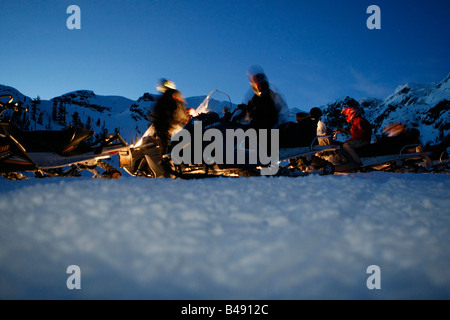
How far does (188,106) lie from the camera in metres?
140

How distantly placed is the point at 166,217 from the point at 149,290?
414 millimetres

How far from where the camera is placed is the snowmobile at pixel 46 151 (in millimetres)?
3355

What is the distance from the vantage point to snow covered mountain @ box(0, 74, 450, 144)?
11612 centimetres

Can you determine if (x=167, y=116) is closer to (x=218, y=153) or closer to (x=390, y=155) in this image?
(x=218, y=153)

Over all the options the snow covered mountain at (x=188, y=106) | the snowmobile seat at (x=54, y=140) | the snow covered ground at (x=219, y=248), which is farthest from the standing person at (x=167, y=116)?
the snow covered mountain at (x=188, y=106)

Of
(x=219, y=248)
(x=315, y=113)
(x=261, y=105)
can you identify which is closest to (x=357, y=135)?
(x=315, y=113)

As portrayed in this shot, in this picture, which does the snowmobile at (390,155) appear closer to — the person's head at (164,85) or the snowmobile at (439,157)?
the snowmobile at (439,157)

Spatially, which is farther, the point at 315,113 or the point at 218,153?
the point at 315,113

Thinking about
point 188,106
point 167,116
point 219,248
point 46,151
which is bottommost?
point 219,248

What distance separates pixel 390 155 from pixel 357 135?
80 cm

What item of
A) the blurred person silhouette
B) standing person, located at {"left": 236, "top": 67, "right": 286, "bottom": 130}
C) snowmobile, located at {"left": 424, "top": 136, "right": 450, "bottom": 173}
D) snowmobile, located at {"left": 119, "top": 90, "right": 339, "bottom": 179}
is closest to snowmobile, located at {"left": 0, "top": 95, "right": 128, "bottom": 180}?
snowmobile, located at {"left": 119, "top": 90, "right": 339, "bottom": 179}

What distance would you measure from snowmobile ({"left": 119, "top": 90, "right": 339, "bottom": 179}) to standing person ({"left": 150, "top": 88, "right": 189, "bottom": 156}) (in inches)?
8.4

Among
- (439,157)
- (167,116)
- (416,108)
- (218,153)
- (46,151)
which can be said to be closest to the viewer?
(46,151)

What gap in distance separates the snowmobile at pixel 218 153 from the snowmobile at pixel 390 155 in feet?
1.65
